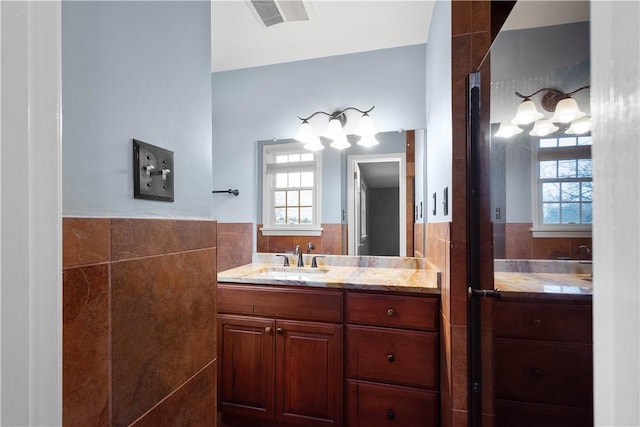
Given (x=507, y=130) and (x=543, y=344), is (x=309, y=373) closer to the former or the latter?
(x=543, y=344)

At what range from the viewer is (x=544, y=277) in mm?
869

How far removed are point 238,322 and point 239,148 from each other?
1.32 metres

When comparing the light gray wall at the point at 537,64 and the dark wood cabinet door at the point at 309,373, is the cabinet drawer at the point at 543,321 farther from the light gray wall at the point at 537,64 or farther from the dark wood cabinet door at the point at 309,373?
the dark wood cabinet door at the point at 309,373

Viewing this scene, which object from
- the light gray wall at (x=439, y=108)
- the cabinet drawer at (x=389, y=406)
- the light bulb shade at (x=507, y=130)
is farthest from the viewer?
the cabinet drawer at (x=389, y=406)

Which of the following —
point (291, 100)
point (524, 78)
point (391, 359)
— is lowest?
point (391, 359)

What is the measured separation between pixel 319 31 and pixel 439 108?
0.93 meters

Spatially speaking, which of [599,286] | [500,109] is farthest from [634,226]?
[500,109]

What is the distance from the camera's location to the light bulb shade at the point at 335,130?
209 cm

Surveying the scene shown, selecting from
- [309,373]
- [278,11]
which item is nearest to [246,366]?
[309,373]

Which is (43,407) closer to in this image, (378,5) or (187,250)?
(187,250)

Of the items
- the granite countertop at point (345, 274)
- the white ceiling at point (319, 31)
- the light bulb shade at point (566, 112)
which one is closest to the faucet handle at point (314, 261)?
the granite countertop at point (345, 274)

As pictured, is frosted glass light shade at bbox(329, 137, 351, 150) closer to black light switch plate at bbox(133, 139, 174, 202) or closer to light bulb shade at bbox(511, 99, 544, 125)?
light bulb shade at bbox(511, 99, 544, 125)

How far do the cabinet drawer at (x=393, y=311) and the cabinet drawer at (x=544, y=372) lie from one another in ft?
1.18

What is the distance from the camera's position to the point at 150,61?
69 centimetres
